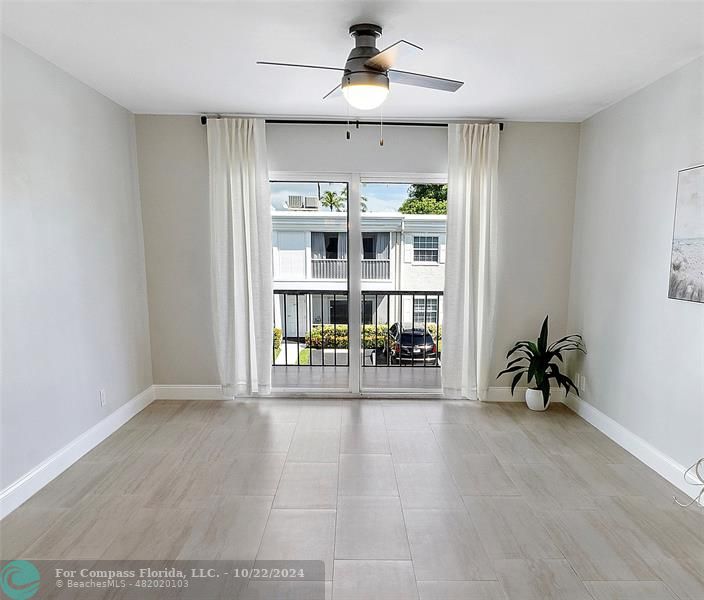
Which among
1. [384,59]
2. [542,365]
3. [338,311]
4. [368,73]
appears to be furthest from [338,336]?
[384,59]

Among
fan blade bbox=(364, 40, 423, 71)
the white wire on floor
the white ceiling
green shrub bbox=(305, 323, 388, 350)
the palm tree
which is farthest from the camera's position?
green shrub bbox=(305, 323, 388, 350)

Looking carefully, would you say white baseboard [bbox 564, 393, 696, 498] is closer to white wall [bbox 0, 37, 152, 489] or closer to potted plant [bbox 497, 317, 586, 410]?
potted plant [bbox 497, 317, 586, 410]

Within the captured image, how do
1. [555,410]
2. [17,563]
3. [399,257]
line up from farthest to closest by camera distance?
[399,257] → [555,410] → [17,563]

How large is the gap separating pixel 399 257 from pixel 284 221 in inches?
46.4

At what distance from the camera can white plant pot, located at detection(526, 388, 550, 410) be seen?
4.06 m

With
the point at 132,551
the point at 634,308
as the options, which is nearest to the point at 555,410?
the point at 634,308

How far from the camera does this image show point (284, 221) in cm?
430

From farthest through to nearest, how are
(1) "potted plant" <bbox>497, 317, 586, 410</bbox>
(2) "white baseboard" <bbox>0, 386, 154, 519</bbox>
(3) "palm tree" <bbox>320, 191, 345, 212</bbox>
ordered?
1. (3) "palm tree" <bbox>320, 191, 345, 212</bbox>
2. (1) "potted plant" <bbox>497, 317, 586, 410</bbox>
3. (2) "white baseboard" <bbox>0, 386, 154, 519</bbox>

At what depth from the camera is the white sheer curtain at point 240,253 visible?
3.99 metres

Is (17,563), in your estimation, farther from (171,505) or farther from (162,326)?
(162,326)

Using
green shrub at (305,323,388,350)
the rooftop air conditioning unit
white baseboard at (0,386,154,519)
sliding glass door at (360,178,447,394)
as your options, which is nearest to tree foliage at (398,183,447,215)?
sliding glass door at (360,178,447,394)

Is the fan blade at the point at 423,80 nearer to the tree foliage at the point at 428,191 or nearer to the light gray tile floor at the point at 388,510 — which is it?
the tree foliage at the point at 428,191

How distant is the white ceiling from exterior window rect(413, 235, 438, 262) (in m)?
1.24

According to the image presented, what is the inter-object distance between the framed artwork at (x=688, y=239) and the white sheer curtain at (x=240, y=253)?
10.2 feet
